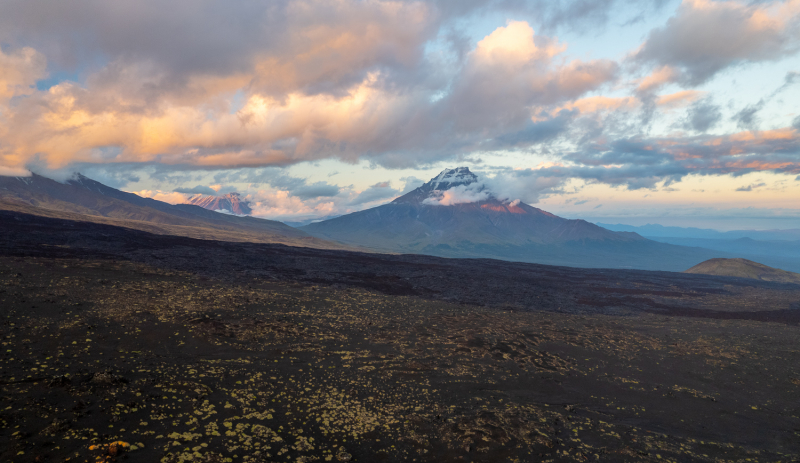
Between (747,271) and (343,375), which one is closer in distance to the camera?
(343,375)

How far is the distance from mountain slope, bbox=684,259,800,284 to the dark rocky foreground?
8096 centimetres

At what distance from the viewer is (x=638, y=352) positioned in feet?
94.8

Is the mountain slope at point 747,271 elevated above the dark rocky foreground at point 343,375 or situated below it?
above

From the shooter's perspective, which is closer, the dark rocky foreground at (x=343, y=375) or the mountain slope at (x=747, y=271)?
the dark rocky foreground at (x=343, y=375)

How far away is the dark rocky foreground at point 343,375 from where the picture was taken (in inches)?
503

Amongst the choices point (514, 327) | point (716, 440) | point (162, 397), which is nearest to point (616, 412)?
point (716, 440)

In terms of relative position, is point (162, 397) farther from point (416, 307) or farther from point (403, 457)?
point (416, 307)

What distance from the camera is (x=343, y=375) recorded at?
19312mm

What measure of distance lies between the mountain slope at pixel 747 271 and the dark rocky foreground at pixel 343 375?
8096 centimetres

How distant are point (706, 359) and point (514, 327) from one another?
13.6 metres

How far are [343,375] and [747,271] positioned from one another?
5182 inches

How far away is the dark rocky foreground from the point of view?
12.8m

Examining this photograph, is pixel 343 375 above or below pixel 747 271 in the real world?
below

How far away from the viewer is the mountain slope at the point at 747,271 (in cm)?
10044
